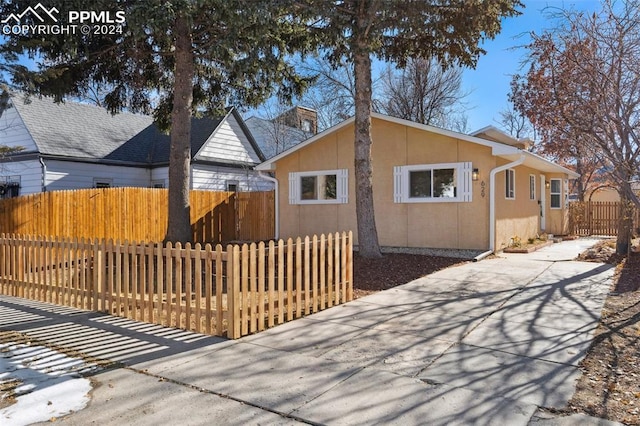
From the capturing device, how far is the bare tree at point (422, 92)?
985 inches

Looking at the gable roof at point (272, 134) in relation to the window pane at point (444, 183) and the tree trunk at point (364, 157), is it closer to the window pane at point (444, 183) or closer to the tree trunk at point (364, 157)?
the window pane at point (444, 183)

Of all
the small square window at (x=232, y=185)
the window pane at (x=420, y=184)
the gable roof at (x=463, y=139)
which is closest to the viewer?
the gable roof at (x=463, y=139)

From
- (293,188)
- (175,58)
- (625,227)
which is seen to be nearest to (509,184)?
(625,227)

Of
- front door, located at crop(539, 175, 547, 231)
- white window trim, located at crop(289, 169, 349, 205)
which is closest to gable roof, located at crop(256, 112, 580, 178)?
white window trim, located at crop(289, 169, 349, 205)

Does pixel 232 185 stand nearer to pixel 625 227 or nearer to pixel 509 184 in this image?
pixel 509 184

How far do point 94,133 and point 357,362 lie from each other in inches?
677

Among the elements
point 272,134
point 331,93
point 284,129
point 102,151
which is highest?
point 331,93

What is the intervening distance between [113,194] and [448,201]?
9476mm

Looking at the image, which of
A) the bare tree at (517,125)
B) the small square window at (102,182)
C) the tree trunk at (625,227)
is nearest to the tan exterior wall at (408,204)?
the tree trunk at (625,227)

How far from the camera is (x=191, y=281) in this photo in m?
6.33

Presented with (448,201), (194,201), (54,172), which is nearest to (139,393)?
(448,201)

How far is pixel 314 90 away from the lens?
85.4 ft

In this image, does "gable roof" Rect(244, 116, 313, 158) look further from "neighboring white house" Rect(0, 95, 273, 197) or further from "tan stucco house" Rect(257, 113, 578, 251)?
"tan stucco house" Rect(257, 113, 578, 251)

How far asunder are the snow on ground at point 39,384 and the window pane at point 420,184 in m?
9.92
